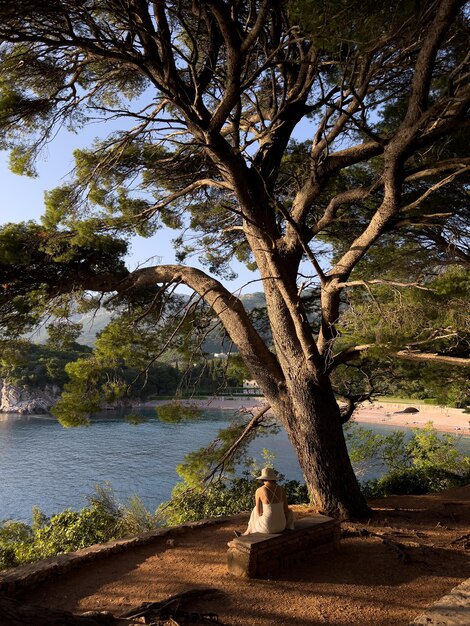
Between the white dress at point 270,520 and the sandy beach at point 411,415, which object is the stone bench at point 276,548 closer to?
the white dress at point 270,520

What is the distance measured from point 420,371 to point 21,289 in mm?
5442

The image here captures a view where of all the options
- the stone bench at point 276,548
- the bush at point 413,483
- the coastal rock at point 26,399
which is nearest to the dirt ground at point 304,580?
the stone bench at point 276,548

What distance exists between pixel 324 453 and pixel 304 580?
1645 mm

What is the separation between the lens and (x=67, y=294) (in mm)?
5844

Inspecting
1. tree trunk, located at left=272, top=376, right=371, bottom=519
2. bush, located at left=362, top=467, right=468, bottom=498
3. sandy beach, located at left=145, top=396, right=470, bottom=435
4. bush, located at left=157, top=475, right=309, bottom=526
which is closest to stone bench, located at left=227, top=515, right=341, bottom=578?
tree trunk, located at left=272, top=376, right=371, bottom=519

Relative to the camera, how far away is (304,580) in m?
3.25

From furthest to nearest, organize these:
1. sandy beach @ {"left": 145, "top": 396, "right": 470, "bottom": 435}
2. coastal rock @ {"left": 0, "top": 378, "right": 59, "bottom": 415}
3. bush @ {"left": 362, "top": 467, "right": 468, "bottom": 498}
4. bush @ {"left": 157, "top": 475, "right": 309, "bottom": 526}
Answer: sandy beach @ {"left": 145, "top": 396, "right": 470, "bottom": 435} → coastal rock @ {"left": 0, "top": 378, "right": 59, "bottom": 415} → bush @ {"left": 362, "top": 467, "right": 468, "bottom": 498} → bush @ {"left": 157, "top": 475, "right": 309, "bottom": 526}

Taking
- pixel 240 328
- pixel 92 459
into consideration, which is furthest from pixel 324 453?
pixel 92 459

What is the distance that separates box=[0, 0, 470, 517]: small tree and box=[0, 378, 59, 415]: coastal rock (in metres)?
23.9

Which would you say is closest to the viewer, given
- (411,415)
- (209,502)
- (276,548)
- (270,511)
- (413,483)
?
(276,548)

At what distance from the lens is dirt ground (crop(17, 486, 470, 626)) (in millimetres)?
2787

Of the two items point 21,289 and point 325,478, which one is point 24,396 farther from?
point 325,478

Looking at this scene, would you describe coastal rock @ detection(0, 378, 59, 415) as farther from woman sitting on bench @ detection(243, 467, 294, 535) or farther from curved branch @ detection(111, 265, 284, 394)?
woman sitting on bench @ detection(243, 467, 294, 535)

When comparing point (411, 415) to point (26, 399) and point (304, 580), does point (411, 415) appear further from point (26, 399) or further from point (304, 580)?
point (304, 580)
